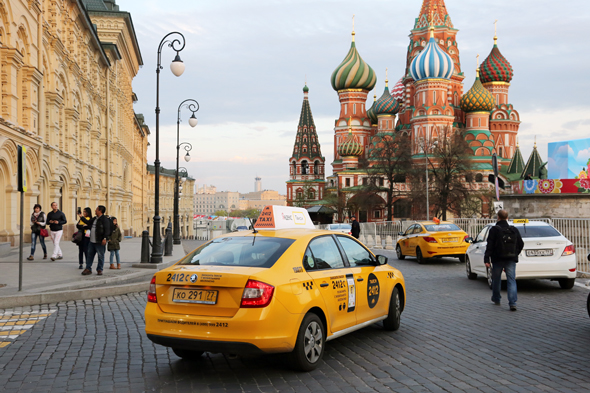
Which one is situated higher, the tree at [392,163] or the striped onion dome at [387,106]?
the striped onion dome at [387,106]

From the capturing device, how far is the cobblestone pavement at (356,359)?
5.44 m

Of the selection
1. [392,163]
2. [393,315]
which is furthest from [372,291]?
[392,163]

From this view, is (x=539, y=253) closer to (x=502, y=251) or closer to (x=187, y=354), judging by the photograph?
(x=502, y=251)

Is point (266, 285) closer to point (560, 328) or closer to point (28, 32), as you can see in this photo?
point (560, 328)

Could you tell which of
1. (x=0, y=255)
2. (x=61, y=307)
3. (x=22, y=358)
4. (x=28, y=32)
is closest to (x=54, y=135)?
(x=28, y=32)

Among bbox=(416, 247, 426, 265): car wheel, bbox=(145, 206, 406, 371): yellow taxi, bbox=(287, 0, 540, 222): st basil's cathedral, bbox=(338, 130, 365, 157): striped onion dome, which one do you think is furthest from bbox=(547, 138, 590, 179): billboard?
bbox=(338, 130, 365, 157): striped onion dome

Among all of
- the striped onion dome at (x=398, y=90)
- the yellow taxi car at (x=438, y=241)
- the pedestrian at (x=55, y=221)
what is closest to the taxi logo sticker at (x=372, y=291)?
the pedestrian at (x=55, y=221)

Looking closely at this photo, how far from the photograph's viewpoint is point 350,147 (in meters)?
91.1

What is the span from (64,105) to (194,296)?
27791mm

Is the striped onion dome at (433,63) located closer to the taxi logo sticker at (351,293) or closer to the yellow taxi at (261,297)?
the yellow taxi at (261,297)

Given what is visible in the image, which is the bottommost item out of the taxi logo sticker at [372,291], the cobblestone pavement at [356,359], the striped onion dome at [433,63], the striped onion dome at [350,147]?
the cobblestone pavement at [356,359]

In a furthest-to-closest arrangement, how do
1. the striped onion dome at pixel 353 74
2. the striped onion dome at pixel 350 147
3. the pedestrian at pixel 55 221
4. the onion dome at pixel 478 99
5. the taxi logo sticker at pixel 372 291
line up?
1. the striped onion dome at pixel 353 74
2. the striped onion dome at pixel 350 147
3. the onion dome at pixel 478 99
4. the pedestrian at pixel 55 221
5. the taxi logo sticker at pixel 372 291

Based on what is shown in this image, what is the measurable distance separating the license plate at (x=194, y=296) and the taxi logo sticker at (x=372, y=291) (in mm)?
2423

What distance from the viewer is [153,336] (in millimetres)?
5758
